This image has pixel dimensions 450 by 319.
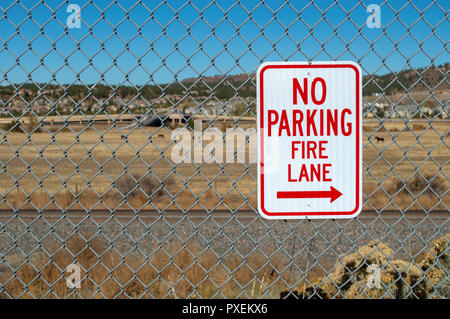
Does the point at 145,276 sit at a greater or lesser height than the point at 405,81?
lesser

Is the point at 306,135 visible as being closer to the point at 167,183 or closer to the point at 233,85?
the point at 233,85

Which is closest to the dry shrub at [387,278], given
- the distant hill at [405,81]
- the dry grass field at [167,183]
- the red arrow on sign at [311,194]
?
the dry grass field at [167,183]

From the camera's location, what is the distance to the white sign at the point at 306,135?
2.95m

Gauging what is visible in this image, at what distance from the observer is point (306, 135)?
296 cm

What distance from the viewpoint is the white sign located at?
2951 mm

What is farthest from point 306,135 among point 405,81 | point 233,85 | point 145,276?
point 145,276

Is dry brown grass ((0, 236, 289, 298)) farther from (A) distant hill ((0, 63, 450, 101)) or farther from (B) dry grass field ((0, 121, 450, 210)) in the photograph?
(A) distant hill ((0, 63, 450, 101))

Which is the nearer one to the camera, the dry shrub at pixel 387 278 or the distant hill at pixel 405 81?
the distant hill at pixel 405 81

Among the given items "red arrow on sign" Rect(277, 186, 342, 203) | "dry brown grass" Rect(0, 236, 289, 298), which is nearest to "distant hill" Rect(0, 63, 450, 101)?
"red arrow on sign" Rect(277, 186, 342, 203)

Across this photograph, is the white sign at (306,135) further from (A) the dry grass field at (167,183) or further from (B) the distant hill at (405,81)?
(A) the dry grass field at (167,183)
